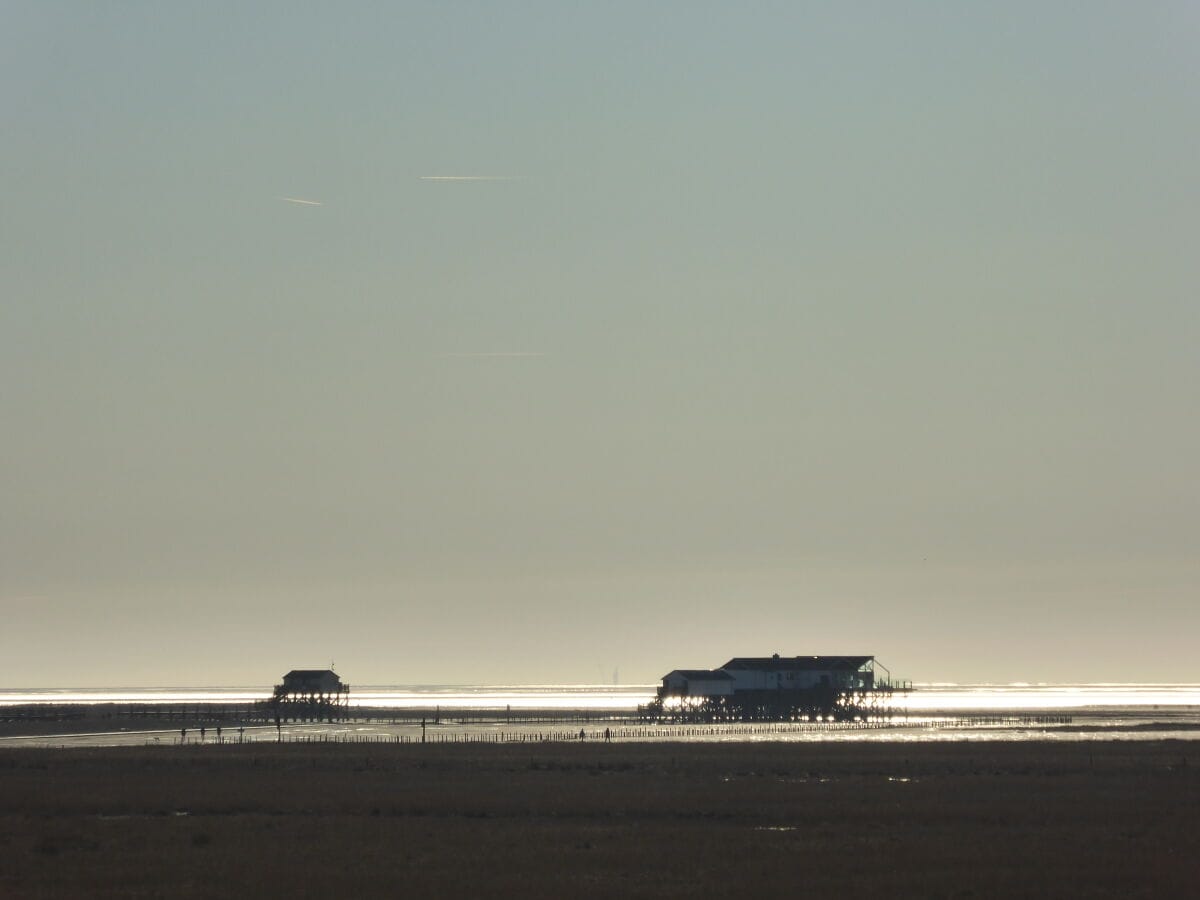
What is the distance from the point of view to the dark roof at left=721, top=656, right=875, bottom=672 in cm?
15962

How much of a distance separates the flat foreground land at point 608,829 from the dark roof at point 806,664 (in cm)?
8083

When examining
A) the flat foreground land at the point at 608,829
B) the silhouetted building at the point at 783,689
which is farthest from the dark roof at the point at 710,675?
the flat foreground land at the point at 608,829

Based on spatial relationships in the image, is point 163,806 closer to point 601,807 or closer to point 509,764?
point 601,807

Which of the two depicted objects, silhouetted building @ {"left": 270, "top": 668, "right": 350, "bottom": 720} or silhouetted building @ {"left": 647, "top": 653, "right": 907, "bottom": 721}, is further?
silhouetted building @ {"left": 270, "top": 668, "right": 350, "bottom": 720}

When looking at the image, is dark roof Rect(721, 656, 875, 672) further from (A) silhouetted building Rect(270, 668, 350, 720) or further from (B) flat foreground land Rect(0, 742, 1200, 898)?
(B) flat foreground land Rect(0, 742, 1200, 898)

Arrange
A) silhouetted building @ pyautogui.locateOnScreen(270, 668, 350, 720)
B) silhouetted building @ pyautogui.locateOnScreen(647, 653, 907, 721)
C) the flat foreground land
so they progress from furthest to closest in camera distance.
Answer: silhouetted building @ pyautogui.locateOnScreen(270, 668, 350, 720), silhouetted building @ pyautogui.locateOnScreen(647, 653, 907, 721), the flat foreground land

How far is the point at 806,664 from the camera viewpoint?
160 metres

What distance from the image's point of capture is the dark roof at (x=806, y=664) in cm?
15962

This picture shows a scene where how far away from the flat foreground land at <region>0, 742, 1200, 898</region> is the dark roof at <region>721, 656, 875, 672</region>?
80.8 metres

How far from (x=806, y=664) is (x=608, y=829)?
11587 cm

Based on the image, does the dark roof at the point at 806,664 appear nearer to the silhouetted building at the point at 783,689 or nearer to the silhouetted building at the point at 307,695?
the silhouetted building at the point at 783,689

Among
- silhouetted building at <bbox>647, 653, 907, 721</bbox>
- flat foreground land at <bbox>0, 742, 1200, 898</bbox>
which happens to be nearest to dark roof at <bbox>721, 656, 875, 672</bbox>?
silhouetted building at <bbox>647, 653, 907, 721</bbox>

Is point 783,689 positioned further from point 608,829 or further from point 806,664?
point 608,829

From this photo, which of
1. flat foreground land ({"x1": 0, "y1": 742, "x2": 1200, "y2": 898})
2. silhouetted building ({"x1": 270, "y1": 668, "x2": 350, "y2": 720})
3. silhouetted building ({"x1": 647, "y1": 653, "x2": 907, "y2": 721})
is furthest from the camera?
silhouetted building ({"x1": 270, "y1": 668, "x2": 350, "y2": 720})
